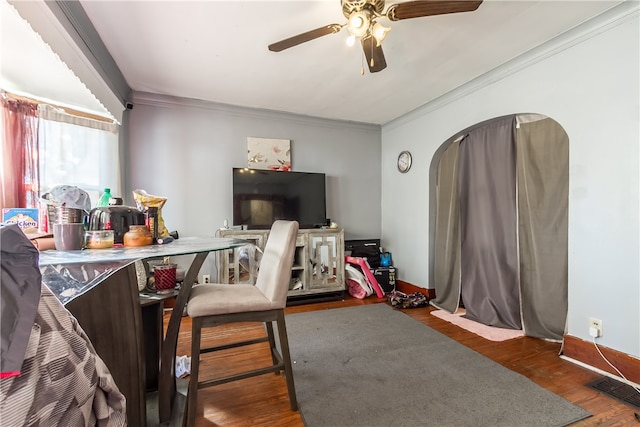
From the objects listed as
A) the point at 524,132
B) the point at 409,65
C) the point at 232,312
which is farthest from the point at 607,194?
the point at 232,312

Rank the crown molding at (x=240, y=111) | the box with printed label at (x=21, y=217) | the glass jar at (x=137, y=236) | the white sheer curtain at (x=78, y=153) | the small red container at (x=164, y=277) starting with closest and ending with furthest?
1. the box with printed label at (x=21, y=217)
2. the glass jar at (x=137, y=236)
3. the small red container at (x=164, y=277)
4. the white sheer curtain at (x=78, y=153)
5. the crown molding at (x=240, y=111)

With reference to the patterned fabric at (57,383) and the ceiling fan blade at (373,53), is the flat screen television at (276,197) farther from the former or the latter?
the patterned fabric at (57,383)

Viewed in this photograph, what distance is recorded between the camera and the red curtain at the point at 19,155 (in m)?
1.97

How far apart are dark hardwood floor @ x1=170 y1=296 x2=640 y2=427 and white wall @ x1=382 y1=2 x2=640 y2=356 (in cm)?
35

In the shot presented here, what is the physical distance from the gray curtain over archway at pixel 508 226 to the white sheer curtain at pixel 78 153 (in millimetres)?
3719

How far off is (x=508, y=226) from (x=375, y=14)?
7.39ft

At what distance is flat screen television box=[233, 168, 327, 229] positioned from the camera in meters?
3.52

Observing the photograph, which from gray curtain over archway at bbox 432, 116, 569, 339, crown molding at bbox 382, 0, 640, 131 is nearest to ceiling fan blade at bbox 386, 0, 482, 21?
crown molding at bbox 382, 0, 640, 131

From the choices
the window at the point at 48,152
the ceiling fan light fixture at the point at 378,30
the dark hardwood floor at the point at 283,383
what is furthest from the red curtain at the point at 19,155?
the ceiling fan light fixture at the point at 378,30

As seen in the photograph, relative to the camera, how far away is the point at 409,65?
8.60 ft

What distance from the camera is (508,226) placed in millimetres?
2766

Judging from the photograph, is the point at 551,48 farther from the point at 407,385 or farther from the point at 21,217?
the point at 21,217

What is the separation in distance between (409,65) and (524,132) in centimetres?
121

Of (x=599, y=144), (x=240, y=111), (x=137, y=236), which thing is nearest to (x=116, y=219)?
(x=137, y=236)
